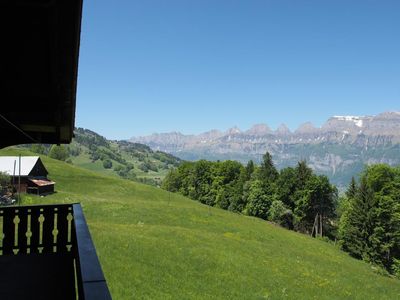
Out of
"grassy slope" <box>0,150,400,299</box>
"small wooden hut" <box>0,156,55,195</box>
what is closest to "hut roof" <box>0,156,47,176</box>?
"small wooden hut" <box>0,156,55,195</box>

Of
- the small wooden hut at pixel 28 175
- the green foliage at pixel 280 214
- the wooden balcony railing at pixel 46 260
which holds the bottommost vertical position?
the green foliage at pixel 280 214

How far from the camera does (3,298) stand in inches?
280

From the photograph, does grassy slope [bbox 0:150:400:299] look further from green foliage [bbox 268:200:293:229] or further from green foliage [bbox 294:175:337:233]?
green foliage [bbox 294:175:337:233]

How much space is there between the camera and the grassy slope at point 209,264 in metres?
21.3

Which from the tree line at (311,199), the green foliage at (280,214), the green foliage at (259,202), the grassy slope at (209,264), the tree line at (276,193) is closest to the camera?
the grassy slope at (209,264)

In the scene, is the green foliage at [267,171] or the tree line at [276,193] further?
the green foliage at [267,171]

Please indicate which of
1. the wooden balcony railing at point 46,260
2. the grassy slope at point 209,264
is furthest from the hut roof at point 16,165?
the wooden balcony railing at point 46,260

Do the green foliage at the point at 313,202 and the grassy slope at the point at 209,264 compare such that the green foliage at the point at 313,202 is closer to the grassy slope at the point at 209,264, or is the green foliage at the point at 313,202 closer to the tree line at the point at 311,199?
the tree line at the point at 311,199

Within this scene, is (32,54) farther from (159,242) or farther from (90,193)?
(90,193)

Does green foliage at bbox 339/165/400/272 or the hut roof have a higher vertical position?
the hut roof

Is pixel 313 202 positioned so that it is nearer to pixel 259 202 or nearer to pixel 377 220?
pixel 259 202

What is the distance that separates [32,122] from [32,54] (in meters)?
5.85

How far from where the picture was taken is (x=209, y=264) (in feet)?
87.8

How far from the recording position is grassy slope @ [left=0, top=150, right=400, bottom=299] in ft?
69.8
